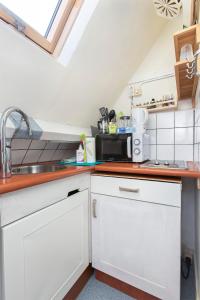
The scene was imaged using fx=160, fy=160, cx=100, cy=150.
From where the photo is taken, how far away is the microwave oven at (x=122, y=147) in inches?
51.7

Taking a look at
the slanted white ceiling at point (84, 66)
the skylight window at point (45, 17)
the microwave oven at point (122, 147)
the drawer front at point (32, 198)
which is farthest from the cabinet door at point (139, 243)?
the skylight window at point (45, 17)

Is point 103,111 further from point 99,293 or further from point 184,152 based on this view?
point 99,293

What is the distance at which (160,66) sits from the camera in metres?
1.55

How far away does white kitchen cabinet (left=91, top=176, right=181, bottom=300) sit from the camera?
35.7 inches

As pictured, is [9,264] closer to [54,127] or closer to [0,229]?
[0,229]

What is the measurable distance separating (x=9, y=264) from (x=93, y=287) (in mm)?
795

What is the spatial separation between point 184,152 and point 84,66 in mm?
1123

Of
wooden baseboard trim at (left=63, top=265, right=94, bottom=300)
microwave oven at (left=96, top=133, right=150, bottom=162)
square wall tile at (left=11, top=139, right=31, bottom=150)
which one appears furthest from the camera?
microwave oven at (left=96, top=133, right=150, bottom=162)

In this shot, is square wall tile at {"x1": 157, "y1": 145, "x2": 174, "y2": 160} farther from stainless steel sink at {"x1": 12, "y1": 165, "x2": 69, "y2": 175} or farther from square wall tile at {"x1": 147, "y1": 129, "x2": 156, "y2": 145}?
stainless steel sink at {"x1": 12, "y1": 165, "x2": 69, "y2": 175}

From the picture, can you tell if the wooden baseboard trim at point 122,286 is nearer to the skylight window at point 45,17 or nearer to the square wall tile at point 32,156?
the square wall tile at point 32,156

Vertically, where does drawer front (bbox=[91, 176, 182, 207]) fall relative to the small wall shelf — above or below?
below

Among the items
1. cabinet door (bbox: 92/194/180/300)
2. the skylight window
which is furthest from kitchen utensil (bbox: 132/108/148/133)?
the skylight window

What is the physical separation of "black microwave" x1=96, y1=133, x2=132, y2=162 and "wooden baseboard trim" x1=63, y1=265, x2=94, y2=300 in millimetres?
871

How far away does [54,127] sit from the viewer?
1355 mm
